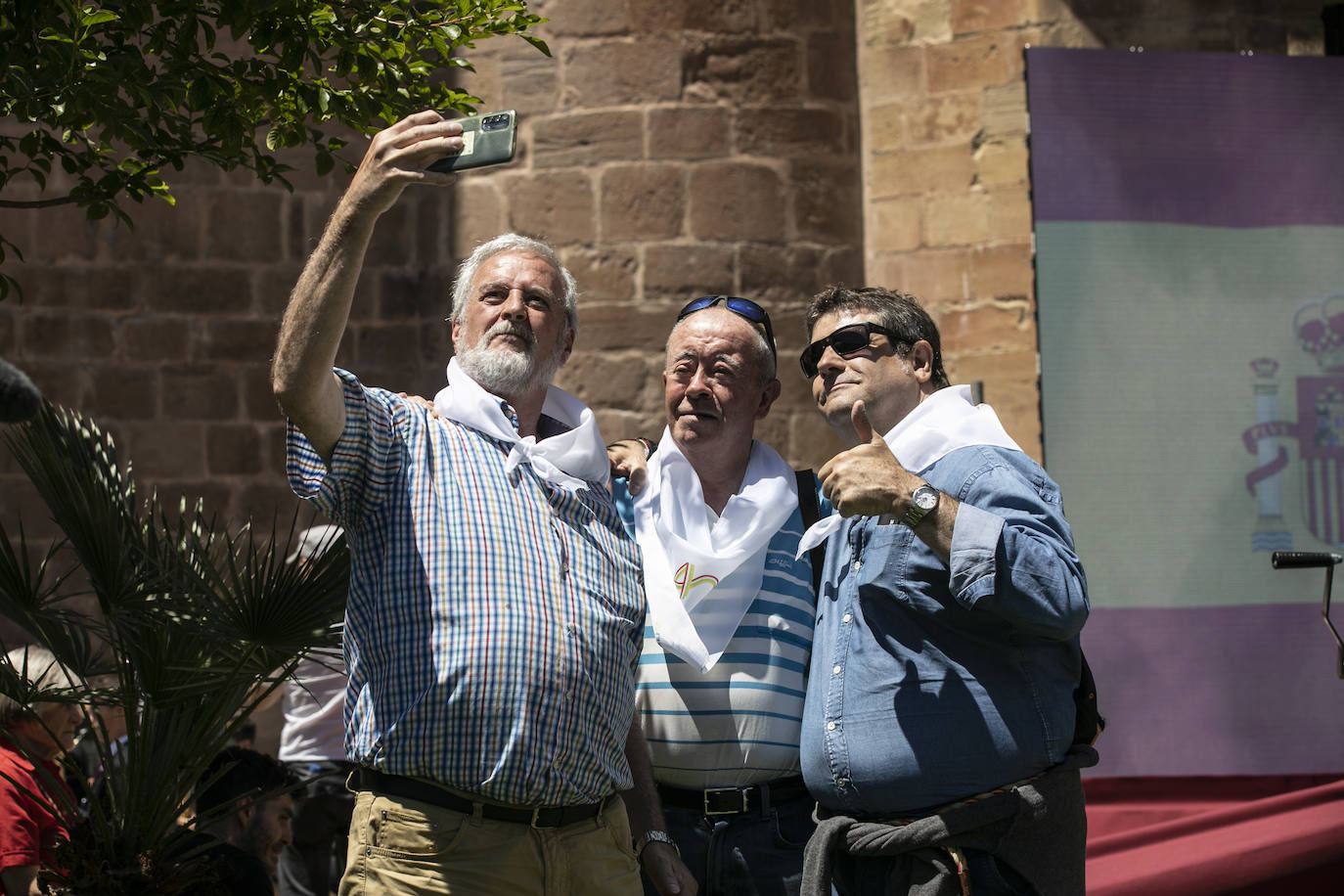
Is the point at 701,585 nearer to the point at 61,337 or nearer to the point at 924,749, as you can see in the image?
the point at 924,749

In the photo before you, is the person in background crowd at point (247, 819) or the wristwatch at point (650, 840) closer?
the wristwatch at point (650, 840)

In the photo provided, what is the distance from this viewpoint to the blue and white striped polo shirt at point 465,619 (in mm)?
2508

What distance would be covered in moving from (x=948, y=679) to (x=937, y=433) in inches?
19.8

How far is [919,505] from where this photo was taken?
8.50 feet

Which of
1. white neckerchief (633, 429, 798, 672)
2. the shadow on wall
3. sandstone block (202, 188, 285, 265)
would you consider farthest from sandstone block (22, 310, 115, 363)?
white neckerchief (633, 429, 798, 672)

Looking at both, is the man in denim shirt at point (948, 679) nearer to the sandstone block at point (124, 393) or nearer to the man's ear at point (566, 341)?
the man's ear at point (566, 341)

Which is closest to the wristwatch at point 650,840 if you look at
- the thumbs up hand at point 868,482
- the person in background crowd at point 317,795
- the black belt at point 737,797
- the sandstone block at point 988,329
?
the black belt at point 737,797

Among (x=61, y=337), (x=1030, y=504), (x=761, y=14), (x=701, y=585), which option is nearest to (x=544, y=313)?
(x=701, y=585)

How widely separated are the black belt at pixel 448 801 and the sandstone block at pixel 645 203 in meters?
4.94

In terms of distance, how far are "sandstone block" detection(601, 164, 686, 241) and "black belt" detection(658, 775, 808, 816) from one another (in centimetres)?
458

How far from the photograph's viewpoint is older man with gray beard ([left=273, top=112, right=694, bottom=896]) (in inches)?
96.0

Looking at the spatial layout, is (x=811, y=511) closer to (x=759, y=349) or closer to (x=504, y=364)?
(x=759, y=349)

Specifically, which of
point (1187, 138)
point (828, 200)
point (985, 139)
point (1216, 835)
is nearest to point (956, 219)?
point (985, 139)

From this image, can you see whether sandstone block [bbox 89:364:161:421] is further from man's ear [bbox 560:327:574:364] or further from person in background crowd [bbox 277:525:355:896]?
man's ear [bbox 560:327:574:364]
